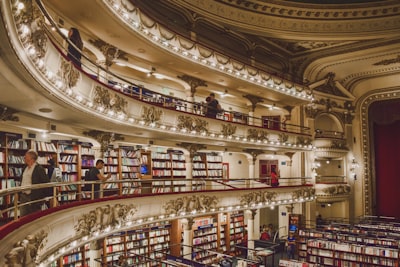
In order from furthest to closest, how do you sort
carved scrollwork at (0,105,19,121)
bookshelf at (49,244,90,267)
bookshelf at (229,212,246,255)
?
bookshelf at (229,212,246,255), bookshelf at (49,244,90,267), carved scrollwork at (0,105,19,121)

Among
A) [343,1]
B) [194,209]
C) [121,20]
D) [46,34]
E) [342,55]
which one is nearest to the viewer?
[46,34]

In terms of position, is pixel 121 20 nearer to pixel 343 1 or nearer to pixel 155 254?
pixel 155 254

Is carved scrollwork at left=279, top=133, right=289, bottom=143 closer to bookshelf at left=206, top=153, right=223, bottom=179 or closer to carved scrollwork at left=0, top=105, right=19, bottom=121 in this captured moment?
bookshelf at left=206, top=153, right=223, bottom=179

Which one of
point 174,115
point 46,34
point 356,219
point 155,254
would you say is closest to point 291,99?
point 356,219

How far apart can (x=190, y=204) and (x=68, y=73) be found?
572 cm

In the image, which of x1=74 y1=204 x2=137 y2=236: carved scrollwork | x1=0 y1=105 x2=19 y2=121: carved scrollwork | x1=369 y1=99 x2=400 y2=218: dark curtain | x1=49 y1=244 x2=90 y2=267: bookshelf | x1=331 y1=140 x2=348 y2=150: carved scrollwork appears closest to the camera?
x1=0 y1=105 x2=19 y2=121: carved scrollwork

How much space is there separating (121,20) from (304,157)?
11.8 meters

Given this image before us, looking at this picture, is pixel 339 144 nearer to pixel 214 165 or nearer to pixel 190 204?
pixel 214 165

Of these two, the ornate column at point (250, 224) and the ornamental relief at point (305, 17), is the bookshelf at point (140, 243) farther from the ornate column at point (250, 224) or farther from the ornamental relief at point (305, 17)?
the ornamental relief at point (305, 17)

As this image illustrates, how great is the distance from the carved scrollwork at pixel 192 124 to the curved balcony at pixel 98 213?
193 cm

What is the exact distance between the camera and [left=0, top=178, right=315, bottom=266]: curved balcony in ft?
13.6

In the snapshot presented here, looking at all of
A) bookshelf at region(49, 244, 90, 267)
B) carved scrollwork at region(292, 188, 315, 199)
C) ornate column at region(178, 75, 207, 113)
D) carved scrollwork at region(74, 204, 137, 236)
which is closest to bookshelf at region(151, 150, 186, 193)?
ornate column at region(178, 75, 207, 113)

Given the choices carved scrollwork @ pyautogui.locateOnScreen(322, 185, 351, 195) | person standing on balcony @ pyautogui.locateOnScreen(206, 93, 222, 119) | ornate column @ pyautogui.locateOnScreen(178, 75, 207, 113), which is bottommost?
carved scrollwork @ pyautogui.locateOnScreen(322, 185, 351, 195)

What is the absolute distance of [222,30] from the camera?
50.7ft
